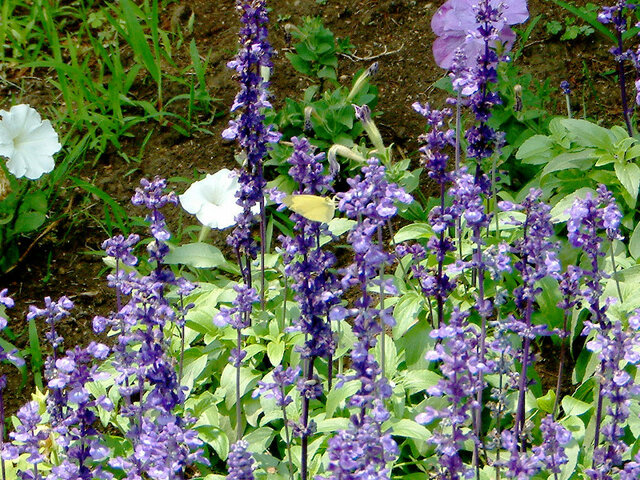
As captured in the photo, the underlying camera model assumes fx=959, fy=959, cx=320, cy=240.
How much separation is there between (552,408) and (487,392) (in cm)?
33

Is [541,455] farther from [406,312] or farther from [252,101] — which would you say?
[252,101]

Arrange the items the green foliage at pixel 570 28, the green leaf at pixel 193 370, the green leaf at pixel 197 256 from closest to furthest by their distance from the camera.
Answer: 1. the green leaf at pixel 193 370
2. the green leaf at pixel 197 256
3. the green foliage at pixel 570 28

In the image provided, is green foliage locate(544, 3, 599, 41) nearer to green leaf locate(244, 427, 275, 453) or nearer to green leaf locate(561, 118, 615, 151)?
green leaf locate(561, 118, 615, 151)

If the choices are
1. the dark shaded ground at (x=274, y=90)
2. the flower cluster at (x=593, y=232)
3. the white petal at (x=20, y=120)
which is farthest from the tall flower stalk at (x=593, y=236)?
the white petal at (x=20, y=120)

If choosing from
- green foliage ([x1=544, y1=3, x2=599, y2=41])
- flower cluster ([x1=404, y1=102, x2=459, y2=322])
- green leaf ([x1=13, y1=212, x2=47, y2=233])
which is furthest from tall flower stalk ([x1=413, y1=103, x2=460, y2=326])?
green foliage ([x1=544, y1=3, x2=599, y2=41])

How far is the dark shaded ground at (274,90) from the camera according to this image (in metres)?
4.66

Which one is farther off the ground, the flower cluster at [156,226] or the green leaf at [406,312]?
the flower cluster at [156,226]

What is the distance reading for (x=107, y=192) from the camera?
501 centimetres

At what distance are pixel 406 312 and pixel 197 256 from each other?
0.94 meters

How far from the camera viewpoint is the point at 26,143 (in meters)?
4.45

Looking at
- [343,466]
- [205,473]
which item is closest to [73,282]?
[205,473]

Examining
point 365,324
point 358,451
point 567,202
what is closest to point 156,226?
point 365,324

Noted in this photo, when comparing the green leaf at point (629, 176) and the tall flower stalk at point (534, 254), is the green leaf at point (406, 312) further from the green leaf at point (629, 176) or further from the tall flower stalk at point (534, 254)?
the green leaf at point (629, 176)

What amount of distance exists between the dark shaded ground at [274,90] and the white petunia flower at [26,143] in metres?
0.50
